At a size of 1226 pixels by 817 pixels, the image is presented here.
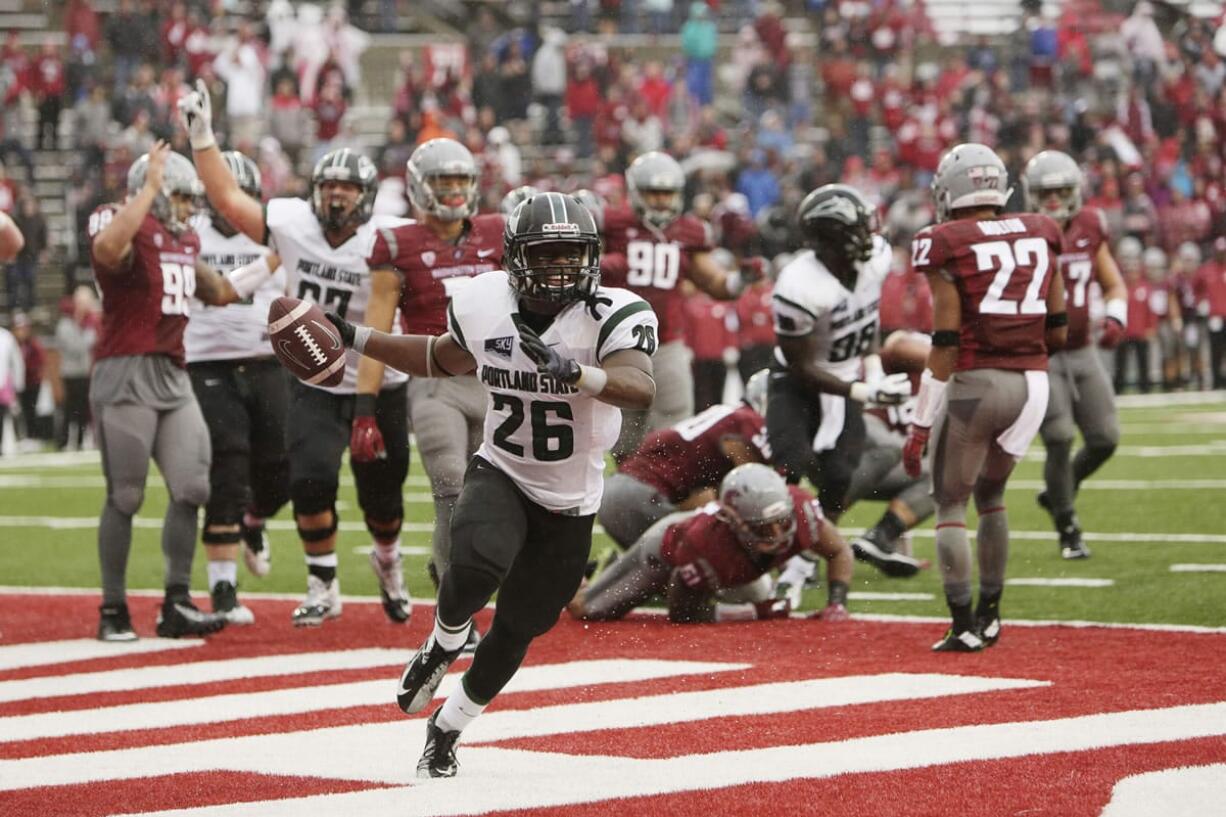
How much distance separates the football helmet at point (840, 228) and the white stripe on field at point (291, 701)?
2175mm

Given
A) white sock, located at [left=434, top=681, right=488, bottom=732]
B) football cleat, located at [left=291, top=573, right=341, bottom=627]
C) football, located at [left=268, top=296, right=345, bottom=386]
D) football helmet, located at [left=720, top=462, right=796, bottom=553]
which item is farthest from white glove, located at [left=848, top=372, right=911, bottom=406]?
white sock, located at [left=434, top=681, right=488, bottom=732]

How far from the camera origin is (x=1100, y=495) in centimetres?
1295

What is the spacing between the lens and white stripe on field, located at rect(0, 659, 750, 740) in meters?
6.22

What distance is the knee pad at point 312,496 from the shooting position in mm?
8344

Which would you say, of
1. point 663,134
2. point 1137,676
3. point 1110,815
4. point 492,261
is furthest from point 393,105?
point 1110,815

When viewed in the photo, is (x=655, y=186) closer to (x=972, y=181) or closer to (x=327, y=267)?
(x=327, y=267)

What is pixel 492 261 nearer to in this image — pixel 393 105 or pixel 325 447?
pixel 325 447

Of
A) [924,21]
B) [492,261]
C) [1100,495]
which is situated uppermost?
[924,21]

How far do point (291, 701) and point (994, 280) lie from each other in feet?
8.92

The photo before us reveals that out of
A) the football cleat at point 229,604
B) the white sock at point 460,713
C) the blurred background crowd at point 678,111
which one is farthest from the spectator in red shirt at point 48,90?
the white sock at point 460,713

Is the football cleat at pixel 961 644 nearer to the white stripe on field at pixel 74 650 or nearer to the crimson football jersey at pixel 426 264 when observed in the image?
the crimson football jersey at pixel 426 264

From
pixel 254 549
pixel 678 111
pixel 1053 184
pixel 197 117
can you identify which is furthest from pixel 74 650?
pixel 678 111

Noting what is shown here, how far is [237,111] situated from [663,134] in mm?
4989

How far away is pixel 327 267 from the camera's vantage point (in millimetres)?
8344
